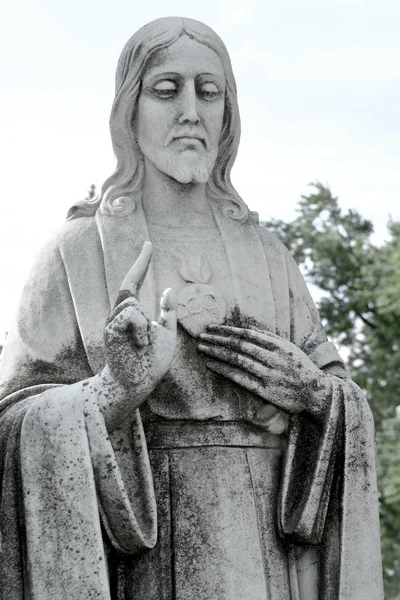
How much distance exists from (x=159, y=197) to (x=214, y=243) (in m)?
0.43

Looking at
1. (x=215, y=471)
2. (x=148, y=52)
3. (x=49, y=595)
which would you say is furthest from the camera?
(x=148, y=52)

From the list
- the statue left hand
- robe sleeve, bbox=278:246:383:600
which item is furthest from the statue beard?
robe sleeve, bbox=278:246:383:600

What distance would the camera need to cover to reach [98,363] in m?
8.03

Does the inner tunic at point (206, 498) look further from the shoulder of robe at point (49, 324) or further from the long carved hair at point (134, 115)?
the long carved hair at point (134, 115)

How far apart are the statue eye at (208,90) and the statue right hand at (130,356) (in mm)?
1482

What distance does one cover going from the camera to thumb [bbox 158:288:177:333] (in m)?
7.75

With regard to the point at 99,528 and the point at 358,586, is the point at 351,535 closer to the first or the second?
the point at 358,586

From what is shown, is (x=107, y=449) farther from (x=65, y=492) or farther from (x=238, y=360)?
(x=238, y=360)

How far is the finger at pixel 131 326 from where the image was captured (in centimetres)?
754

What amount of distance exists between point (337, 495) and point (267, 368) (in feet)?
2.63

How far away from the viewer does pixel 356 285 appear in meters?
28.6

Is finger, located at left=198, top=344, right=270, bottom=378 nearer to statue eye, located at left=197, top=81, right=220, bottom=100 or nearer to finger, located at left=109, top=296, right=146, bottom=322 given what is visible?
finger, located at left=109, top=296, right=146, bottom=322

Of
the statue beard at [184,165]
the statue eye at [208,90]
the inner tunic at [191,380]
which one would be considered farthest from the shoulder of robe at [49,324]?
the statue eye at [208,90]

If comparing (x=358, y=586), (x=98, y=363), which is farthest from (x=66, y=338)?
(x=358, y=586)
